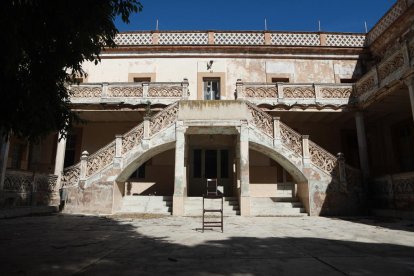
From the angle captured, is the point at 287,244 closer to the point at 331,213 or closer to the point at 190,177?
the point at 331,213

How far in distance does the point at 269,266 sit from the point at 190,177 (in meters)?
13.3

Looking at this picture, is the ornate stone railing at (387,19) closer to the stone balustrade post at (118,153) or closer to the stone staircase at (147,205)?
the stone staircase at (147,205)

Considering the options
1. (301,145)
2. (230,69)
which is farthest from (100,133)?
(301,145)

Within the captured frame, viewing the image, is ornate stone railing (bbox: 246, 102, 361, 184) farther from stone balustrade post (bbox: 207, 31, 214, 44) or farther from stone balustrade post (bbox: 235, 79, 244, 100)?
stone balustrade post (bbox: 207, 31, 214, 44)

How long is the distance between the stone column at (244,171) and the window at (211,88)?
17.3ft

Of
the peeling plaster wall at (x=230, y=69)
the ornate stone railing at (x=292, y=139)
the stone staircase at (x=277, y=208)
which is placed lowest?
the stone staircase at (x=277, y=208)

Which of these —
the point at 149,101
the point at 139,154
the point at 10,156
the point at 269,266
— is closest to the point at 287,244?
the point at 269,266

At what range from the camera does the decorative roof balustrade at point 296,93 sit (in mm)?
14930

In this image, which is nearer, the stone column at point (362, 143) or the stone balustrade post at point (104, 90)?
the stone column at point (362, 143)

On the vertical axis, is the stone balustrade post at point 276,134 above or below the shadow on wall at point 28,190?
above

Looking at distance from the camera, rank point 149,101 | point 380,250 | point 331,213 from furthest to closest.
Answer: point 149,101
point 331,213
point 380,250

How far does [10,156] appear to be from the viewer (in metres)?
16.9

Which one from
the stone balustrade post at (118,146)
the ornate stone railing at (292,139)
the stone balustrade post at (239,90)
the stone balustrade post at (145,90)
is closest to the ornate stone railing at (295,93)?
the stone balustrade post at (239,90)

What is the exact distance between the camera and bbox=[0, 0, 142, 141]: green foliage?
3.52m
